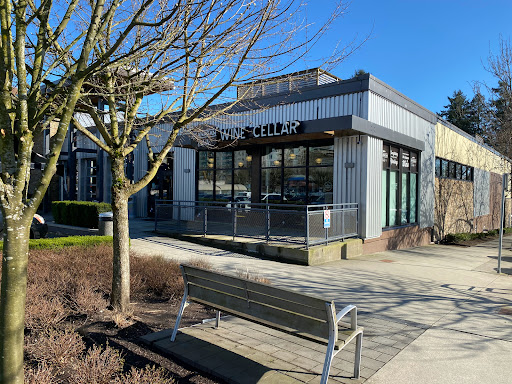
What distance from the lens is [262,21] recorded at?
5504mm

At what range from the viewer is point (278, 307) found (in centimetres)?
405

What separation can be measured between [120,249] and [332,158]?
32.3 ft

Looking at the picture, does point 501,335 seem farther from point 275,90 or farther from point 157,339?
point 275,90

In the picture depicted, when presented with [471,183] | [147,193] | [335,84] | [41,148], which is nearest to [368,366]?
[335,84]

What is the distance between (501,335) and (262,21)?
5.31 meters

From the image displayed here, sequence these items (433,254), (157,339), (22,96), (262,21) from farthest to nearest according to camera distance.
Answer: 1. (433,254)
2. (262,21)
3. (157,339)
4. (22,96)

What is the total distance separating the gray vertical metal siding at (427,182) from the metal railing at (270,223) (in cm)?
657

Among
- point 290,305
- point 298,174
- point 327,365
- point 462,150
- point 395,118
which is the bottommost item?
point 327,365

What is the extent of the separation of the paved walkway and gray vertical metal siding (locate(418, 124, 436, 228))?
7.82 metres

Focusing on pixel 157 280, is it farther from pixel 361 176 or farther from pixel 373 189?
pixel 373 189

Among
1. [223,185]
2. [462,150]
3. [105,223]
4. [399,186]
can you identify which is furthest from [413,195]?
[105,223]

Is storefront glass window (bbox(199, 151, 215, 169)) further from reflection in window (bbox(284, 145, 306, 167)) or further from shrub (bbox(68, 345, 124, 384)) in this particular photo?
shrub (bbox(68, 345, 124, 384))

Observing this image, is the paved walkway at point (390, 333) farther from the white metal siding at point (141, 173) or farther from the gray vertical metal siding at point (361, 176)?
the white metal siding at point (141, 173)

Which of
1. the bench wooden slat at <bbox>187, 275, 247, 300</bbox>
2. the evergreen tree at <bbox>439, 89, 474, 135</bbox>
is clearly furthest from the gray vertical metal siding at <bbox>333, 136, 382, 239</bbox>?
the evergreen tree at <bbox>439, 89, 474, 135</bbox>
